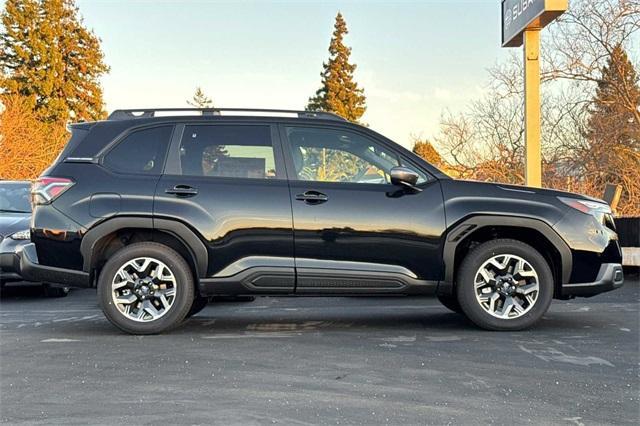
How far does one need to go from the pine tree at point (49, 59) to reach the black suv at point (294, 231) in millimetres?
42364

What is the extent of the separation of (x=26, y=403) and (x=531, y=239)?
13.7 ft

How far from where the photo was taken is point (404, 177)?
5.55 meters

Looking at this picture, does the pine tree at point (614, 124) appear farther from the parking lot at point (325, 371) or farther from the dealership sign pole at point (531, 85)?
the parking lot at point (325, 371)

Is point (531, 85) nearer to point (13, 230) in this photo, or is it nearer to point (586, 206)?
point (586, 206)

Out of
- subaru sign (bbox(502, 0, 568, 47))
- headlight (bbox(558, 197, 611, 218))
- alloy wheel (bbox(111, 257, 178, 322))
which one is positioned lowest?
alloy wheel (bbox(111, 257, 178, 322))

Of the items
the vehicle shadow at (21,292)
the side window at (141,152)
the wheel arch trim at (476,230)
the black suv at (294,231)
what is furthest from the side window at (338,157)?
the vehicle shadow at (21,292)

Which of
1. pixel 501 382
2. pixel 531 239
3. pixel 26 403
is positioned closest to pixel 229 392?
pixel 26 403

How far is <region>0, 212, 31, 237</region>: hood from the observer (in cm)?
838

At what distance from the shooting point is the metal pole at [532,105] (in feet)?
36.4

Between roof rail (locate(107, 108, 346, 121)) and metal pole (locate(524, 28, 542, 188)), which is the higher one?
metal pole (locate(524, 28, 542, 188))

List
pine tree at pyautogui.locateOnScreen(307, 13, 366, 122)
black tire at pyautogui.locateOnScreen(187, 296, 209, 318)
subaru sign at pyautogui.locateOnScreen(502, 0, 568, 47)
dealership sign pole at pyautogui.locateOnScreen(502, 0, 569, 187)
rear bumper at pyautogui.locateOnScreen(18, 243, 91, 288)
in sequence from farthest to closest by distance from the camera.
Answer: pine tree at pyautogui.locateOnScreen(307, 13, 366, 122)
dealership sign pole at pyautogui.locateOnScreen(502, 0, 569, 187)
subaru sign at pyautogui.locateOnScreen(502, 0, 568, 47)
black tire at pyautogui.locateOnScreen(187, 296, 209, 318)
rear bumper at pyautogui.locateOnScreen(18, 243, 91, 288)

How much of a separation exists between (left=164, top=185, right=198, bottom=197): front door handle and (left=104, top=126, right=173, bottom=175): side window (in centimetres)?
22

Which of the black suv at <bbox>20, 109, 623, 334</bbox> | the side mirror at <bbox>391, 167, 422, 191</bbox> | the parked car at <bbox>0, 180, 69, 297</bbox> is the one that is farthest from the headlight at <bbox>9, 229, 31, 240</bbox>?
the side mirror at <bbox>391, 167, 422, 191</bbox>

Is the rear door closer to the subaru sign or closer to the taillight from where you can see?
the taillight
